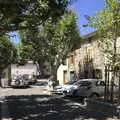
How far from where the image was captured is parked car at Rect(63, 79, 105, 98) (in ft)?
97.5

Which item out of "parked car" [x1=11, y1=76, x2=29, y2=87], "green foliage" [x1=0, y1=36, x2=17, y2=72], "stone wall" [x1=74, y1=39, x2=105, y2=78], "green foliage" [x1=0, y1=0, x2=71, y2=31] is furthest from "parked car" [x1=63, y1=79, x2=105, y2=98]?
"green foliage" [x1=0, y1=36, x2=17, y2=72]

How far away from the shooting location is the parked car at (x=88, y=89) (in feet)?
97.5

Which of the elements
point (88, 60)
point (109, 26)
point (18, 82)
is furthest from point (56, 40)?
point (109, 26)

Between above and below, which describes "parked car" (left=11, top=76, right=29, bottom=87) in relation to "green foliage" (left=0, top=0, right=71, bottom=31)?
below

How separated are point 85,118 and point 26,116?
282 cm

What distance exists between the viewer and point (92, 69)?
45.2 m

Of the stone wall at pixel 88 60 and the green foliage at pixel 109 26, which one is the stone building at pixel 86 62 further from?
the green foliage at pixel 109 26

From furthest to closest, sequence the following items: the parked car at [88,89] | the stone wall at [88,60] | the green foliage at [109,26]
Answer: the stone wall at [88,60] → the parked car at [88,89] → the green foliage at [109,26]

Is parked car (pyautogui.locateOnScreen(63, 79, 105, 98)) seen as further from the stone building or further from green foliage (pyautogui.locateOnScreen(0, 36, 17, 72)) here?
green foliage (pyautogui.locateOnScreen(0, 36, 17, 72))

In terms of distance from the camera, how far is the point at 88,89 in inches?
1184

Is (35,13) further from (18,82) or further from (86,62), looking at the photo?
(18,82)

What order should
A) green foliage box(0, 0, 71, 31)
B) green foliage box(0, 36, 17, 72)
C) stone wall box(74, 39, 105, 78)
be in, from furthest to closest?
green foliage box(0, 36, 17, 72), stone wall box(74, 39, 105, 78), green foliage box(0, 0, 71, 31)

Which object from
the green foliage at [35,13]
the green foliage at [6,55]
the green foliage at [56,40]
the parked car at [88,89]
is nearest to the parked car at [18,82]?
the green foliage at [56,40]

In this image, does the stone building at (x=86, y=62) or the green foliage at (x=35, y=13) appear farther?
the stone building at (x=86, y=62)
